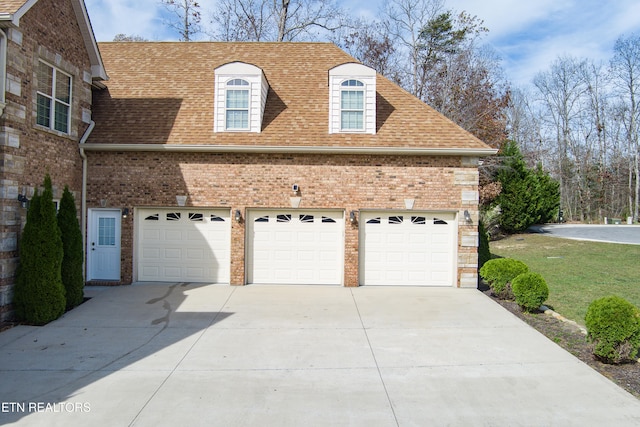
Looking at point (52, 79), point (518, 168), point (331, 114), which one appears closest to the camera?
point (52, 79)

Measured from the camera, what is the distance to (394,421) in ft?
15.2

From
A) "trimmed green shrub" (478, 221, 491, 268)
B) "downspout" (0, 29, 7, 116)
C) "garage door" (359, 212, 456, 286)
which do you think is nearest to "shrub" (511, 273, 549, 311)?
"garage door" (359, 212, 456, 286)

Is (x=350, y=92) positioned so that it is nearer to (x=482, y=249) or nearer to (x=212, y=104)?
(x=212, y=104)

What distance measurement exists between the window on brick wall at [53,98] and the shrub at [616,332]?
11.8m

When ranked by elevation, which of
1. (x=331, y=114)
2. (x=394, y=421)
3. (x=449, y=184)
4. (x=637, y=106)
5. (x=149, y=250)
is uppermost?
(x=637, y=106)

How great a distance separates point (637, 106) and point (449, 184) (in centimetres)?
3849

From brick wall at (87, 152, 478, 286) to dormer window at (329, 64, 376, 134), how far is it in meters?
1.10

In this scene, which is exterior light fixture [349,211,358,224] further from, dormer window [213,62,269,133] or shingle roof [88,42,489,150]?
dormer window [213,62,269,133]

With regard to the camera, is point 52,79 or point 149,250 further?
point 149,250

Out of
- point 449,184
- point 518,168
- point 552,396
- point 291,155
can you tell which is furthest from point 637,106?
point 552,396

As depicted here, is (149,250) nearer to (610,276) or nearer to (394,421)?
(394,421)

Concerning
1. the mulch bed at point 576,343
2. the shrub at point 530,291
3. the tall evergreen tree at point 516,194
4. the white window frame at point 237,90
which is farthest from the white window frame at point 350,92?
the tall evergreen tree at point 516,194

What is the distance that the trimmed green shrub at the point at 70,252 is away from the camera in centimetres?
891

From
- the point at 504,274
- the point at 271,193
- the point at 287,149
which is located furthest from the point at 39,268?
the point at 504,274
